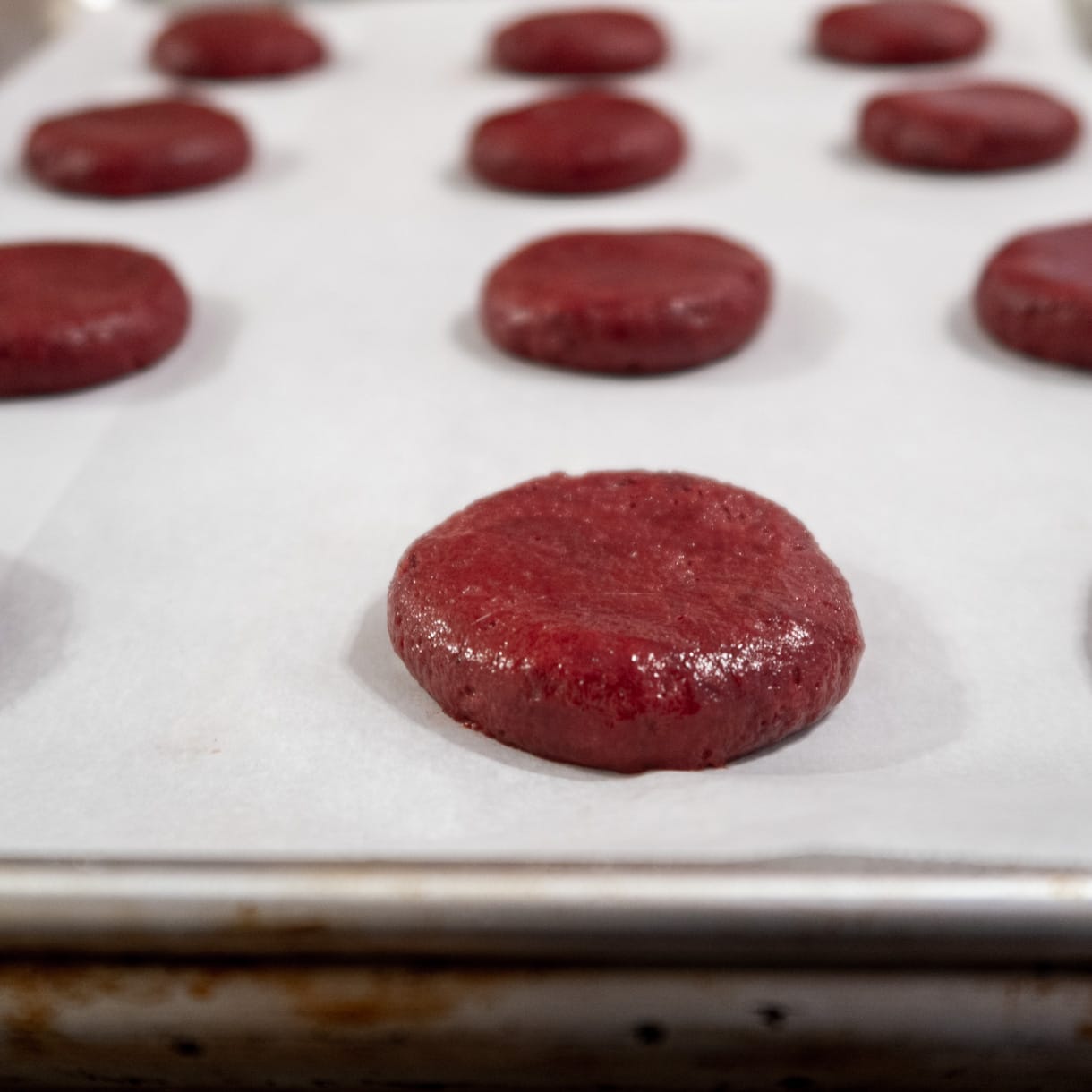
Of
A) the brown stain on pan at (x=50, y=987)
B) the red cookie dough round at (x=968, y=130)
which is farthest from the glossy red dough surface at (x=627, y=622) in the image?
the red cookie dough round at (x=968, y=130)

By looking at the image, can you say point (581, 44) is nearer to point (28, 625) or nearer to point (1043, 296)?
point (1043, 296)

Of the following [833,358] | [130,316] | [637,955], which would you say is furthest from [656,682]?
[130,316]

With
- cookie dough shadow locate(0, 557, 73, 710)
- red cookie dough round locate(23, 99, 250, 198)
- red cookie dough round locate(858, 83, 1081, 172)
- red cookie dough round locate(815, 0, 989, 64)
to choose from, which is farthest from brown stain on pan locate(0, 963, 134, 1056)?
red cookie dough round locate(815, 0, 989, 64)

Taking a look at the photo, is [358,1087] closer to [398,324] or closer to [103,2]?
[398,324]

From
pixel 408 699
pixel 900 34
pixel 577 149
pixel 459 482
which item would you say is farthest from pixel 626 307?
pixel 900 34

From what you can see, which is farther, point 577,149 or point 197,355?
point 577,149

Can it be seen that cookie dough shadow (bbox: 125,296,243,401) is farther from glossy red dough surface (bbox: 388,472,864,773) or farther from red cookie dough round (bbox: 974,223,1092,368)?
red cookie dough round (bbox: 974,223,1092,368)
